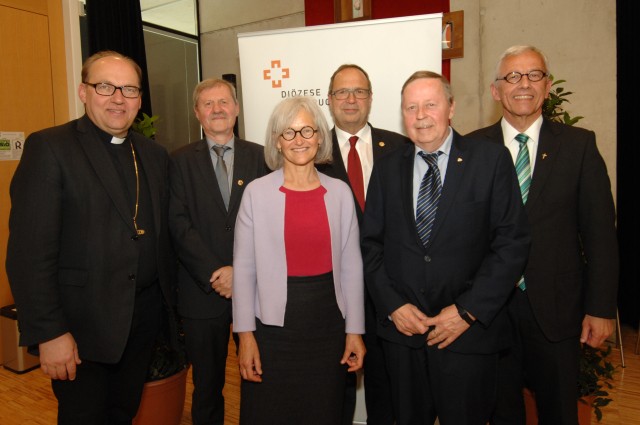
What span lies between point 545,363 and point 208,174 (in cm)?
179

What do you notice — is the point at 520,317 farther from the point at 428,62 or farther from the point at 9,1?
the point at 9,1

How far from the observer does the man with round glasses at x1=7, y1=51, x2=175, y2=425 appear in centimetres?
179

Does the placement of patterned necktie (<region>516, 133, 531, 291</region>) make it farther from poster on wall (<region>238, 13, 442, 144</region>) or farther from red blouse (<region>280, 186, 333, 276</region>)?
poster on wall (<region>238, 13, 442, 144</region>)

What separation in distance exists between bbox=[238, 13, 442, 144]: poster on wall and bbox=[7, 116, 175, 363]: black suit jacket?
172 cm

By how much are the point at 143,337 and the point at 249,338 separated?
0.54m

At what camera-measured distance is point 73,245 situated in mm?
1888

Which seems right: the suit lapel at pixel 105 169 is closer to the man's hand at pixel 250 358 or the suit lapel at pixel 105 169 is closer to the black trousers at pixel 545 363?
the man's hand at pixel 250 358

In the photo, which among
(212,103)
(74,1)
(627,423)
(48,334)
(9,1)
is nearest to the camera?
(48,334)

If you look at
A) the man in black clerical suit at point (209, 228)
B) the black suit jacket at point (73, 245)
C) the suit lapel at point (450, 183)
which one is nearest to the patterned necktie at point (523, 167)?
the suit lapel at point (450, 183)

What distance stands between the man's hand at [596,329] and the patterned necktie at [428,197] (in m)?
0.86

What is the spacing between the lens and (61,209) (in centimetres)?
184

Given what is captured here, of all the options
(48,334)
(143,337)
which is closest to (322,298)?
(143,337)

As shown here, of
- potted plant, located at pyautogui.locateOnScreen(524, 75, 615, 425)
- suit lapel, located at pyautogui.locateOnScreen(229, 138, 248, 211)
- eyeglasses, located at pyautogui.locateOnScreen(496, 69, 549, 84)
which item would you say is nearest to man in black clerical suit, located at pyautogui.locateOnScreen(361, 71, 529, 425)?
eyeglasses, located at pyautogui.locateOnScreen(496, 69, 549, 84)

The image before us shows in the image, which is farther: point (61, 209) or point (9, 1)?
point (9, 1)
